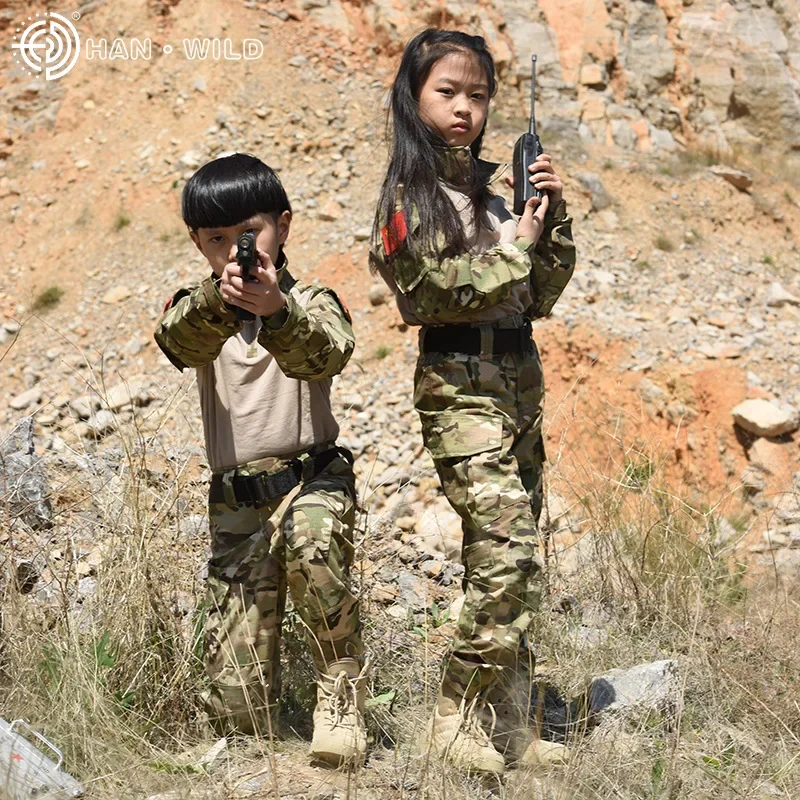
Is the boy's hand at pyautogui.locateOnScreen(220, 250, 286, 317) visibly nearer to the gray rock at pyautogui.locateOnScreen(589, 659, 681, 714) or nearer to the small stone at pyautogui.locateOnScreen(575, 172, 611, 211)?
→ the gray rock at pyautogui.locateOnScreen(589, 659, 681, 714)

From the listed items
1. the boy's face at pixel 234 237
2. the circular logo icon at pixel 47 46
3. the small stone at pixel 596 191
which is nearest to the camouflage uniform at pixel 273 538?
the boy's face at pixel 234 237

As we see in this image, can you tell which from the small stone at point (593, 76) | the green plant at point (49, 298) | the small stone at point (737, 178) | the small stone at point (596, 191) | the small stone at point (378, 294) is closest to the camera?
the small stone at point (378, 294)

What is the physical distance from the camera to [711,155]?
1048 cm

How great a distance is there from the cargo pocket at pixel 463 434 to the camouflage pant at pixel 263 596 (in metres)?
0.24

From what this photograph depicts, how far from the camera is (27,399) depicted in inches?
296

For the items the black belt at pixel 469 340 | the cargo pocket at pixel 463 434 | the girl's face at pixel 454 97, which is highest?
the girl's face at pixel 454 97

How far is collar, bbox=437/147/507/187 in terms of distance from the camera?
8.41ft

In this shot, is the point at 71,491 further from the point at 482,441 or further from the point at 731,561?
the point at 731,561

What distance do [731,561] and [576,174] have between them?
246 inches

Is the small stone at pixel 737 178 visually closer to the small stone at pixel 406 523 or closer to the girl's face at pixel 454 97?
the small stone at pixel 406 523

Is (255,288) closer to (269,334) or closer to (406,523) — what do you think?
(269,334)

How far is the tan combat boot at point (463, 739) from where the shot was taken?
2219mm

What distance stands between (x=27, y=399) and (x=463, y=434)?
5881 mm

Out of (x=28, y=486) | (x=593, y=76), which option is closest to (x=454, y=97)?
(x=28, y=486)
